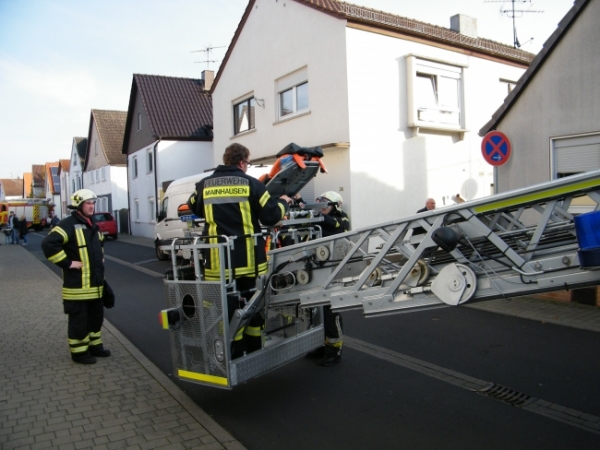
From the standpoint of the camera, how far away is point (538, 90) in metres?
9.46

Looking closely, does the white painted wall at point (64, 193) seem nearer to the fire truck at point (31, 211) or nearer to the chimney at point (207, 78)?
the fire truck at point (31, 211)

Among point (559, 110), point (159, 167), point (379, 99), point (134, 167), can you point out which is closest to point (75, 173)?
point (134, 167)

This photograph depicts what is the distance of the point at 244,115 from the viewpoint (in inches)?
761

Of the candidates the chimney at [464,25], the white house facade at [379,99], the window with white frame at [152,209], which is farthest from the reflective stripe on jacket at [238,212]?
the window with white frame at [152,209]

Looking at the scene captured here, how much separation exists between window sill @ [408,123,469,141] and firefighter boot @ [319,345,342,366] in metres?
10.00

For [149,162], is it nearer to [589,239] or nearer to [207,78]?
[207,78]

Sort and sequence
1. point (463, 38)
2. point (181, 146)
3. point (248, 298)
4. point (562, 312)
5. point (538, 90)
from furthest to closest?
1. point (181, 146)
2. point (463, 38)
3. point (538, 90)
4. point (562, 312)
5. point (248, 298)

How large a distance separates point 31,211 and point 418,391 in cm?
4761

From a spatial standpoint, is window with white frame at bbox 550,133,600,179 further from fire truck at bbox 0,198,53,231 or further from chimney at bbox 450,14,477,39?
fire truck at bbox 0,198,53,231

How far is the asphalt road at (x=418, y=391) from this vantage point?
407cm

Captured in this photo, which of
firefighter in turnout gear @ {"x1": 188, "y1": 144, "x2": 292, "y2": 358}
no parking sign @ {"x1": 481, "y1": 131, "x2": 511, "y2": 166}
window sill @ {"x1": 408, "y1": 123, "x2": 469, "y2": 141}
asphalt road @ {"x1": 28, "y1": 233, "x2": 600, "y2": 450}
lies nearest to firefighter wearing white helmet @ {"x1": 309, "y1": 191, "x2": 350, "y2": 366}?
asphalt road @ {"x1": 28, "y1": 233, "x2": 600, "y2": 450}

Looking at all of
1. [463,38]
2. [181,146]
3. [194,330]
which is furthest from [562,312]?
[181,146]

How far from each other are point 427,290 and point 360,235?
802 millimetres

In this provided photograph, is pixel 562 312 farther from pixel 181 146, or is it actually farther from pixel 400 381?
pixel 181 146
